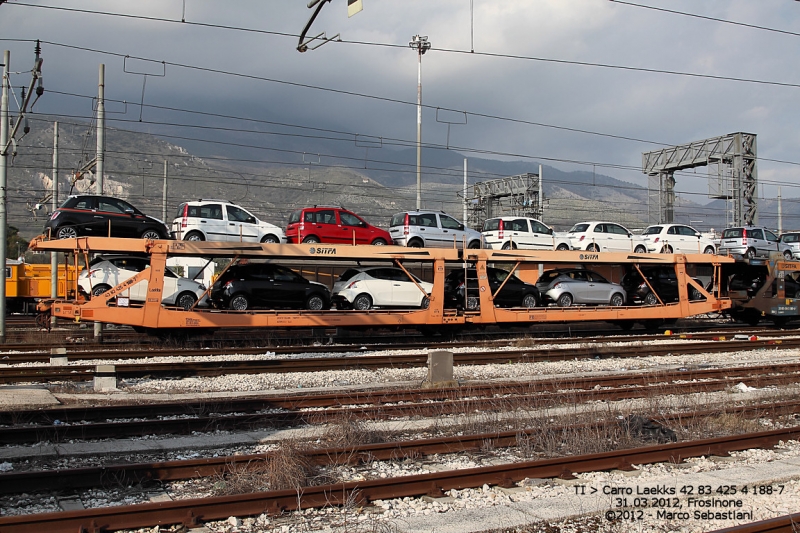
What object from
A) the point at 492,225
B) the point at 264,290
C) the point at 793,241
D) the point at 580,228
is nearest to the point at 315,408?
the point at 264,290

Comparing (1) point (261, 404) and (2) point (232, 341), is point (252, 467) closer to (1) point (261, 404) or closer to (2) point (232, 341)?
(1) point (261, 404)

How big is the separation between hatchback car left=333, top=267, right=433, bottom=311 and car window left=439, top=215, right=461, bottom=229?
2.99 metres

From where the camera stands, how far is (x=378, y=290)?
68.4 feet

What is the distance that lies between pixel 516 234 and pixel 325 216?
7481 mm

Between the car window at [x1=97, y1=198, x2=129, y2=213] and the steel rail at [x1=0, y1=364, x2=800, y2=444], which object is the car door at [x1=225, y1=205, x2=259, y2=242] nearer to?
the car window at [x1=97, y1=198, x2=129, y2=213]

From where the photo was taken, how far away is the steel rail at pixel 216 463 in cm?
→ 670

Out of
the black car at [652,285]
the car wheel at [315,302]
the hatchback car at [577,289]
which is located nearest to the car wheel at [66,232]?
the car wheel at [315,302]

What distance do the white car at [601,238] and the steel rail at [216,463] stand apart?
16.8m

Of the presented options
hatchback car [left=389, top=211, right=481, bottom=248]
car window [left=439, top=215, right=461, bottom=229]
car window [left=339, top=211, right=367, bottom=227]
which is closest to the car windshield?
hatchback car [left=389, top=211, right=481, bottom=248]

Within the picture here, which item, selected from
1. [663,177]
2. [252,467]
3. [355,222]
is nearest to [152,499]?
[252,467]

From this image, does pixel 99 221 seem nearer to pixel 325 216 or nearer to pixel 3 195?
pixel 3 195

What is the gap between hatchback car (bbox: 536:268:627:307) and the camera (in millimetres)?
23156

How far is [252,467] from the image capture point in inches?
286

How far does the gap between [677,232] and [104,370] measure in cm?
2253
